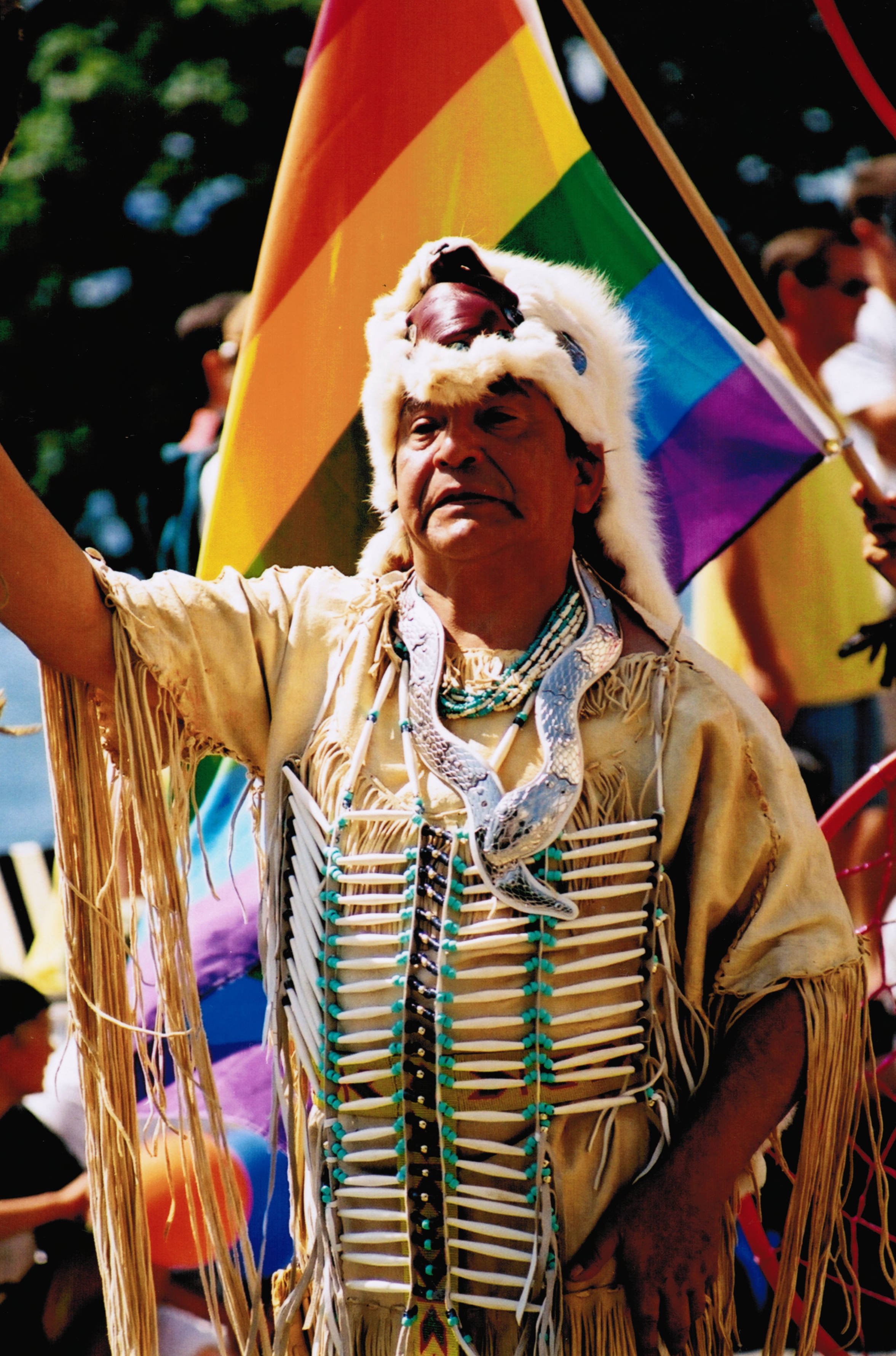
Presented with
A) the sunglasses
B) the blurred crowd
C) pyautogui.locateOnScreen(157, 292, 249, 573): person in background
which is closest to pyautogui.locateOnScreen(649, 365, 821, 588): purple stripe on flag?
the blurred crowd

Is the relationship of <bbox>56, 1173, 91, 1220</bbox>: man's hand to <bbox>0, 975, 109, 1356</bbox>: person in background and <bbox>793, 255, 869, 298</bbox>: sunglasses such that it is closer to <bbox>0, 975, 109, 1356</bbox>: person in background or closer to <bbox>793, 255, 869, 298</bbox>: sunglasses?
<bbox>0, 975, 109, 1356</bbox>: person in background

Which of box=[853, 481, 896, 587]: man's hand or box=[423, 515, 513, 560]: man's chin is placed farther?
box=[853, 481, 896, 587]: man's hand

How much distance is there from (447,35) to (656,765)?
1.88m

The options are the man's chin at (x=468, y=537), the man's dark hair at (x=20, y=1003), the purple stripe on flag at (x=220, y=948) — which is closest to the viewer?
the man's chin at (x=468, y=537)

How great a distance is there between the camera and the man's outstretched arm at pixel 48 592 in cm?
180

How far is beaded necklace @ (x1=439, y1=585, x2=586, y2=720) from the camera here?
2.01 m

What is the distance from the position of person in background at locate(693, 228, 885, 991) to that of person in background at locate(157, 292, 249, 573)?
1175 mm

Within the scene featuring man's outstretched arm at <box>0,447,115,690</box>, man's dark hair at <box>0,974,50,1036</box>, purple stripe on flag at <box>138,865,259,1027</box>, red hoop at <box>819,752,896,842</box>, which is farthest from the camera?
man's dark hair at <box>0,974,50,1036</box>

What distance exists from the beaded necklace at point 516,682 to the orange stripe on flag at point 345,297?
3.65 feet

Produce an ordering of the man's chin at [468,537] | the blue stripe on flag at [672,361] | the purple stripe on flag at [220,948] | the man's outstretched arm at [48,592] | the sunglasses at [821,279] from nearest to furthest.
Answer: the man's outstretched arm at [48,592]
the man's chin at [468,537]
the purple stripe on flag at [220,948]
the blue stripe on flag at [672,361]
the sunglasses at [821,279]

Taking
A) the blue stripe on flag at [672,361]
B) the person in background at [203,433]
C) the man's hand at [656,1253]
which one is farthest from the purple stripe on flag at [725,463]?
the man's hand at [656,1253]

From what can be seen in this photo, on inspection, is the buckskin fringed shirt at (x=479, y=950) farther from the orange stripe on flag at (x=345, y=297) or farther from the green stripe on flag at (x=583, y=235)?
the green stripe on flag at (x=583, y=235)

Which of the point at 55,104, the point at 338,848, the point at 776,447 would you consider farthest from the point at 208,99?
the point at 338,848

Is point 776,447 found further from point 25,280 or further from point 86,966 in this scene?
point 25,280
